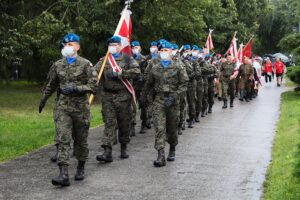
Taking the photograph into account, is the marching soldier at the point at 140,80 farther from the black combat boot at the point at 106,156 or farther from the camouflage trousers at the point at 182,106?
the black combat boot at the point at 106,156

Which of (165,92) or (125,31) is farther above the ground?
(125,31)

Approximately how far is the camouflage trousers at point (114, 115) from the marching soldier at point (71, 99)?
1.25m

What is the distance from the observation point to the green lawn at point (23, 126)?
→ 10.9 m

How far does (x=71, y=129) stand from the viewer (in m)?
7.93

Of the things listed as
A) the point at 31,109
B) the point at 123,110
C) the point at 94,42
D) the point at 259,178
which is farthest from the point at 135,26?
the point at 259,178

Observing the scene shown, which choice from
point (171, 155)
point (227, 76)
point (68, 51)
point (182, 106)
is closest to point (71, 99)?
point (68, 51)

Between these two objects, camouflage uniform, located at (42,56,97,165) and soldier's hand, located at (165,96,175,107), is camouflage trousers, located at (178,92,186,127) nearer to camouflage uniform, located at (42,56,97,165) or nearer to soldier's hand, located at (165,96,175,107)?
soldier's hand, located at (165,96,175,107)

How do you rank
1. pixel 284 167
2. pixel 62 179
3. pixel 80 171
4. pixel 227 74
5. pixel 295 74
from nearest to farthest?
pixel 62 179
pixel 80 171
pixel 284 167
pixel 227 74
pixel 295 74

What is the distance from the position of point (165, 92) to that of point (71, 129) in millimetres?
2098

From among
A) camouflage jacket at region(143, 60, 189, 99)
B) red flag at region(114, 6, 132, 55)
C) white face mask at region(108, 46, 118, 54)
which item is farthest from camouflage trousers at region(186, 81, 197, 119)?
white face mask at region(108, 46, 118, 54)

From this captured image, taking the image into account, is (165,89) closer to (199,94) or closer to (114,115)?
(114,115)

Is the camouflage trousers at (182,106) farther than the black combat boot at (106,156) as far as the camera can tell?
Yes

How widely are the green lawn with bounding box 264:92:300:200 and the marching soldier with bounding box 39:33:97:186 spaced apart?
267cm

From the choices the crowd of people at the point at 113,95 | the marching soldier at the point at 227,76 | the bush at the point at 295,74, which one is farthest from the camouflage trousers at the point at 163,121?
the bush at the point at 295,74
